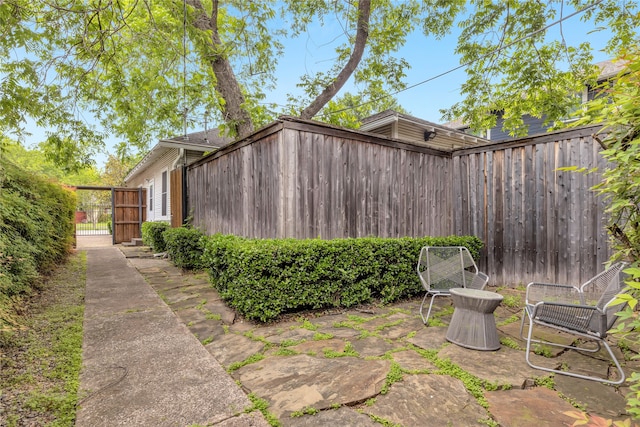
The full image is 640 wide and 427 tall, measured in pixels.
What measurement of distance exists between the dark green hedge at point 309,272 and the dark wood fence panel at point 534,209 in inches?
58.2

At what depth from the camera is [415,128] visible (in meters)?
9.32

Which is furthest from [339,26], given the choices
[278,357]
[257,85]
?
[278,357]

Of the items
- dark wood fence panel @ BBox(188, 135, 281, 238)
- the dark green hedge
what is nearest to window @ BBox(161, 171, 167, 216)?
dark wood fence panel @ BBox(188, 135, 281, 238)

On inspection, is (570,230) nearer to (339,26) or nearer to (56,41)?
(339,26)

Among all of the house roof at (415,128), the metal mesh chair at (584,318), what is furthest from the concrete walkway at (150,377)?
the house roof at (415,128)

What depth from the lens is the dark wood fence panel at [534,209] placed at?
175 inches

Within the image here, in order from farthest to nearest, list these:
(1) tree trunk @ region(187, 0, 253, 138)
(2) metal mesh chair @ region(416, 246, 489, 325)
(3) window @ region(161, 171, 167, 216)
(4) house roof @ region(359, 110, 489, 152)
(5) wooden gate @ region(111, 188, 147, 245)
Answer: (5) wooden gate @ region(111, 188, 147, 245), (3) window @ region(161, 171, 167, 216), (4) house roof @ region(359, 110, 489, 152), (1) tree trunk @ region(187, 0, 253, 138), (2) metal mesh chair @ region(416, 246, 489, 325)

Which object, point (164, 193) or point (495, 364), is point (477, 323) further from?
point (164, 193)

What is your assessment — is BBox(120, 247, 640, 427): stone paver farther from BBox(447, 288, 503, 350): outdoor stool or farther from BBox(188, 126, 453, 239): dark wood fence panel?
BBox(188, 126, 453, 239): dark wood fence panel

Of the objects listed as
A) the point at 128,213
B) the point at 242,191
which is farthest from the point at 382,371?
the point at 128,213

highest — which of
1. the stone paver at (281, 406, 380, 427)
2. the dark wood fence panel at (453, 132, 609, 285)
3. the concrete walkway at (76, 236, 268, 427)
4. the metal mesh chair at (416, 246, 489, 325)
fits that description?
the dark wood fence panel at (453, 132, 609, 285)

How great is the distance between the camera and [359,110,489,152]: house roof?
8.51 meters

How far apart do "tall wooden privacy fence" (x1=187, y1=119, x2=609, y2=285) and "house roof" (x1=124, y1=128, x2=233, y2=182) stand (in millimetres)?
2904

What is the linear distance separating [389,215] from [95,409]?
4143 mm
